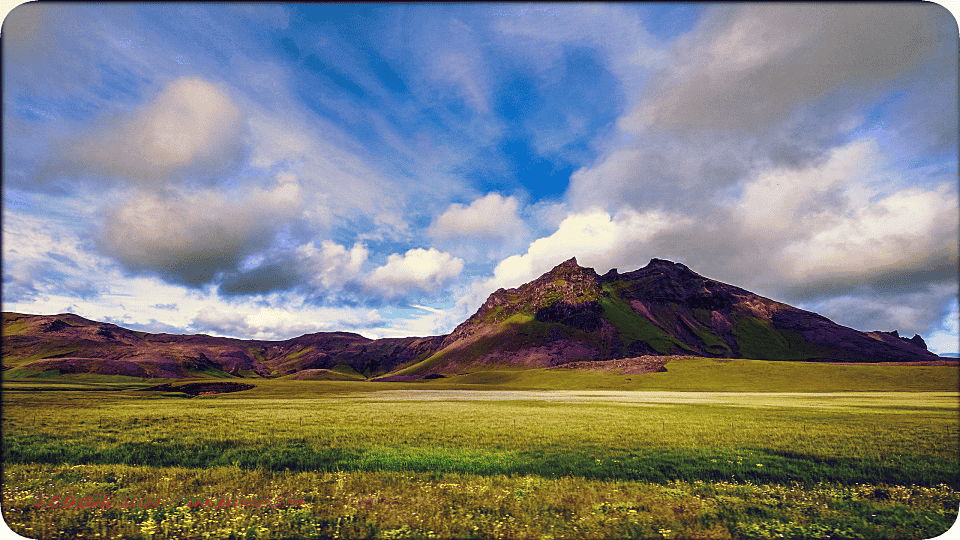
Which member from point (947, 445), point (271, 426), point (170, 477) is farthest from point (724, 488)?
point (271, 426)

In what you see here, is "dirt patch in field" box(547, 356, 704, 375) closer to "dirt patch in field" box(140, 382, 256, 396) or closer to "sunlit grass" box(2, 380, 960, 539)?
"dirt patch in field" box(140, 382, 256, 396)

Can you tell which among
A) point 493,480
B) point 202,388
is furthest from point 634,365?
point 493,480

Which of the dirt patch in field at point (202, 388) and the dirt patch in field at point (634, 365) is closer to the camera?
the dirt patch in field at point (202, 388)

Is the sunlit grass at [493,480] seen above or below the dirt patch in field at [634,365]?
above

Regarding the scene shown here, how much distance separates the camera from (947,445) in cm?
2434

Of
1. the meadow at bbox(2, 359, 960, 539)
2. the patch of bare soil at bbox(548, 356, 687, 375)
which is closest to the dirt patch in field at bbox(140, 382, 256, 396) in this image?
the meadow at bbox(2, 359, 960, 539)

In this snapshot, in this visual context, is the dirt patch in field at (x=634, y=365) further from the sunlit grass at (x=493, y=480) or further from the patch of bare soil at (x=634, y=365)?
the sunlit grass at (x=493, y=480)

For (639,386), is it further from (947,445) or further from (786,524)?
(786,524)

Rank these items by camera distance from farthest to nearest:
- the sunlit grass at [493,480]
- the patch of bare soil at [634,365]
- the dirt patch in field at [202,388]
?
the patch of bare soil at [634,365], the dirt patch in field at [202,388], the sunlit grass at [493,480]

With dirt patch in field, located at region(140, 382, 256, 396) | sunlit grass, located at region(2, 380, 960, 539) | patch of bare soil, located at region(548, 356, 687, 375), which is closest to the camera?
sunlit grass, located at region(2, 380, 960, 539)

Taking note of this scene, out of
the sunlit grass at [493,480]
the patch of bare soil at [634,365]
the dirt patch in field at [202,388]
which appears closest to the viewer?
the sunlit grass at [493,480]

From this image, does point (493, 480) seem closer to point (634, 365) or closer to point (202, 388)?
point (202, 388)

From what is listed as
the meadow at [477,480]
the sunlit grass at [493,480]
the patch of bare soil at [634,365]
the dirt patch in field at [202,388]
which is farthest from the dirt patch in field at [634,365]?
the sunlit grass at [493,480]

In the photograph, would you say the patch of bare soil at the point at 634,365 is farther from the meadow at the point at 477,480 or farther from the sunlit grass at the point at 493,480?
the sunlit grass at the point at 493,480
